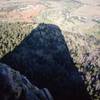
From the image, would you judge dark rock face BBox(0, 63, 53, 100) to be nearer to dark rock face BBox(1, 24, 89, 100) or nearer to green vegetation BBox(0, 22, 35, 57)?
dark rock face BBox(1, 24, 89, 100)

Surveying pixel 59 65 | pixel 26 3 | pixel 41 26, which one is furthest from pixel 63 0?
pixel 59 65

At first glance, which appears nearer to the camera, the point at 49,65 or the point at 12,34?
the point at 49,65

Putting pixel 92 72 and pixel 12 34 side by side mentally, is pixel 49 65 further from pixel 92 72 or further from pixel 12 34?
pixel 12 34

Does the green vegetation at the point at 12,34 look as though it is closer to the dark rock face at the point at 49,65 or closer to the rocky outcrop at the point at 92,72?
the dark rock face at the point at 49,65

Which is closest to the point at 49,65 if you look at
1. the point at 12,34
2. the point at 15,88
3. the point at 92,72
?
the point at 92,72

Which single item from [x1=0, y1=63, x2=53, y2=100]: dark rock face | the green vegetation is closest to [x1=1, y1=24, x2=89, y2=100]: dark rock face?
the green vegetation

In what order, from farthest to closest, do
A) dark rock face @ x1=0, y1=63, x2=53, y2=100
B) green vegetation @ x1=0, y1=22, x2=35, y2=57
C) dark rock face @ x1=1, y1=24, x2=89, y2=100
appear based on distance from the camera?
green vegetation @ x1=0, y1=22, x2=35, y2=57 < dark rock face @ x1=1, y1=24, x2=89, y2=100 < dark rock face @ x1=0, y1=63, x2=53, y2=100

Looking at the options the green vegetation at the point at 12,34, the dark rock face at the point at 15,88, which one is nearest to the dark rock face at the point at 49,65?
the green vegetation at the point at 12,34
